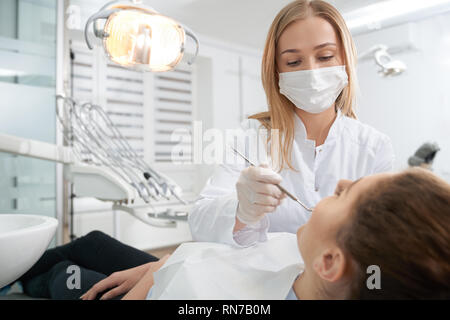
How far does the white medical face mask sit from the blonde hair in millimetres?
22

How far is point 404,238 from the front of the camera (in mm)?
318

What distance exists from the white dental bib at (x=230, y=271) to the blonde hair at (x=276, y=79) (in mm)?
136

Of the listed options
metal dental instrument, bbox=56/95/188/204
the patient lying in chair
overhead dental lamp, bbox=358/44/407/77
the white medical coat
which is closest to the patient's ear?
the patient lying in chair

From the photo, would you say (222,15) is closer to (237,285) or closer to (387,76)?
(387,76)

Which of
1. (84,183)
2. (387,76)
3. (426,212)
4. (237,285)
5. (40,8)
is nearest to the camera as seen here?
(426,212)

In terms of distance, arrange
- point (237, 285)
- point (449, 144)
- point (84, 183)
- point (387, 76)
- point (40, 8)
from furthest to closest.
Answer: point (84, 183) < point (40, 8) < point (449, 144) < point (387, 76) < point (237, 285)

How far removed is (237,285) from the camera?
0.43 metres

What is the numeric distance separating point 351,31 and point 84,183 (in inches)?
36.2

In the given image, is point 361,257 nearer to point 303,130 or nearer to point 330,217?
point 330,217

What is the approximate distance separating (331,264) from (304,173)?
16 centimetres

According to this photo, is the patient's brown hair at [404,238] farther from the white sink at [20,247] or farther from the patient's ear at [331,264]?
the white sink at [20,247]

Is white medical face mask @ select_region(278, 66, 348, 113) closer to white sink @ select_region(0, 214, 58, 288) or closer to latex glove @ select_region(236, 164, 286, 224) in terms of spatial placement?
latex glove @ select_region(236, 164, 286, 224)

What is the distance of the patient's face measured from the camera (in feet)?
1.21
